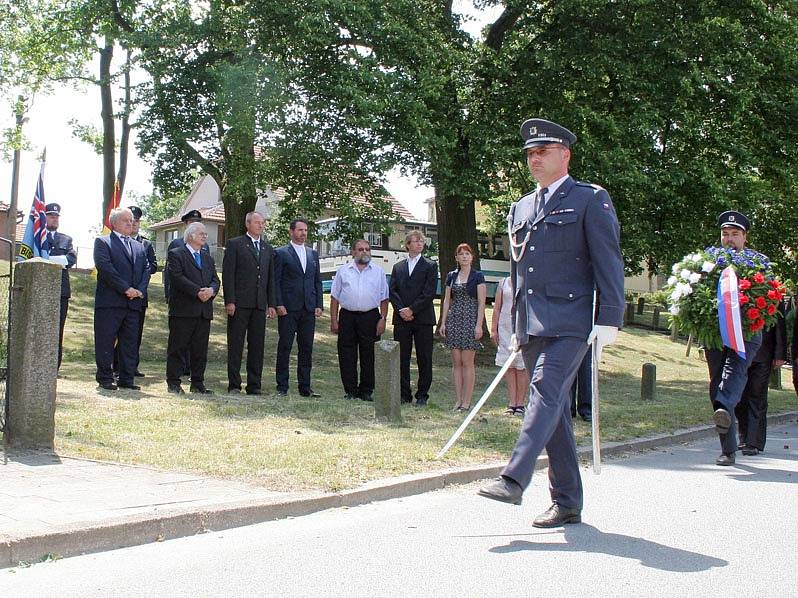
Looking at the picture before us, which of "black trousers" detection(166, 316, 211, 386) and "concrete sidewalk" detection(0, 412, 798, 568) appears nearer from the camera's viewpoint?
"concrete sidewalk" detection(0, 412, 798, 568)

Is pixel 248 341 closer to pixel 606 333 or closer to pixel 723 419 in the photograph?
pixel 723 419

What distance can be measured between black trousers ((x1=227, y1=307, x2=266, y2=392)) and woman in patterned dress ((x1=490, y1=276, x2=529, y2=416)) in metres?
2.92

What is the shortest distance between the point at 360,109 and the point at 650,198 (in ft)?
20.0

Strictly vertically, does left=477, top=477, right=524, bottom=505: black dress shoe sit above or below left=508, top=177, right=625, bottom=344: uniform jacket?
below

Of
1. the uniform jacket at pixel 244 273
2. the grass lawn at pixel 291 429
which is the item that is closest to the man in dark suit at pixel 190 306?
the uniform jacket at pixel 244 273

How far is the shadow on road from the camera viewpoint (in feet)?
16.7

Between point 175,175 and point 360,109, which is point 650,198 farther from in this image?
point 175,175

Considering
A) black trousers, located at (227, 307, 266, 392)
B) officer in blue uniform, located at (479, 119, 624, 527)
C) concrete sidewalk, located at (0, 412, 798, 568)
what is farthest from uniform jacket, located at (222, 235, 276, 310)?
officer in blue uniform, located at (479, 119, 624, 527)

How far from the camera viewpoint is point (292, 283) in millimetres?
12484

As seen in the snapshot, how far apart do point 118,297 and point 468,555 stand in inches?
299

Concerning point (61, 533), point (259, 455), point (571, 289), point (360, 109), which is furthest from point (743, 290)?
point (360, 109)

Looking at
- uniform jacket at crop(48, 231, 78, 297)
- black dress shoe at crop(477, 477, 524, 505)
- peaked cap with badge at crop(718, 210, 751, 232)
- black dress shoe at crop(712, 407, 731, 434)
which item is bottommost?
black dress shoe at crop(477, 477, 524, 505)

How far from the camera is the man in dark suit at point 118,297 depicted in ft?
38.1

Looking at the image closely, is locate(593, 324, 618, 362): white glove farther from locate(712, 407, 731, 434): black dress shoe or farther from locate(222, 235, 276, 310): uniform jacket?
locate(222, 235, 276, 310): uniform jacket
